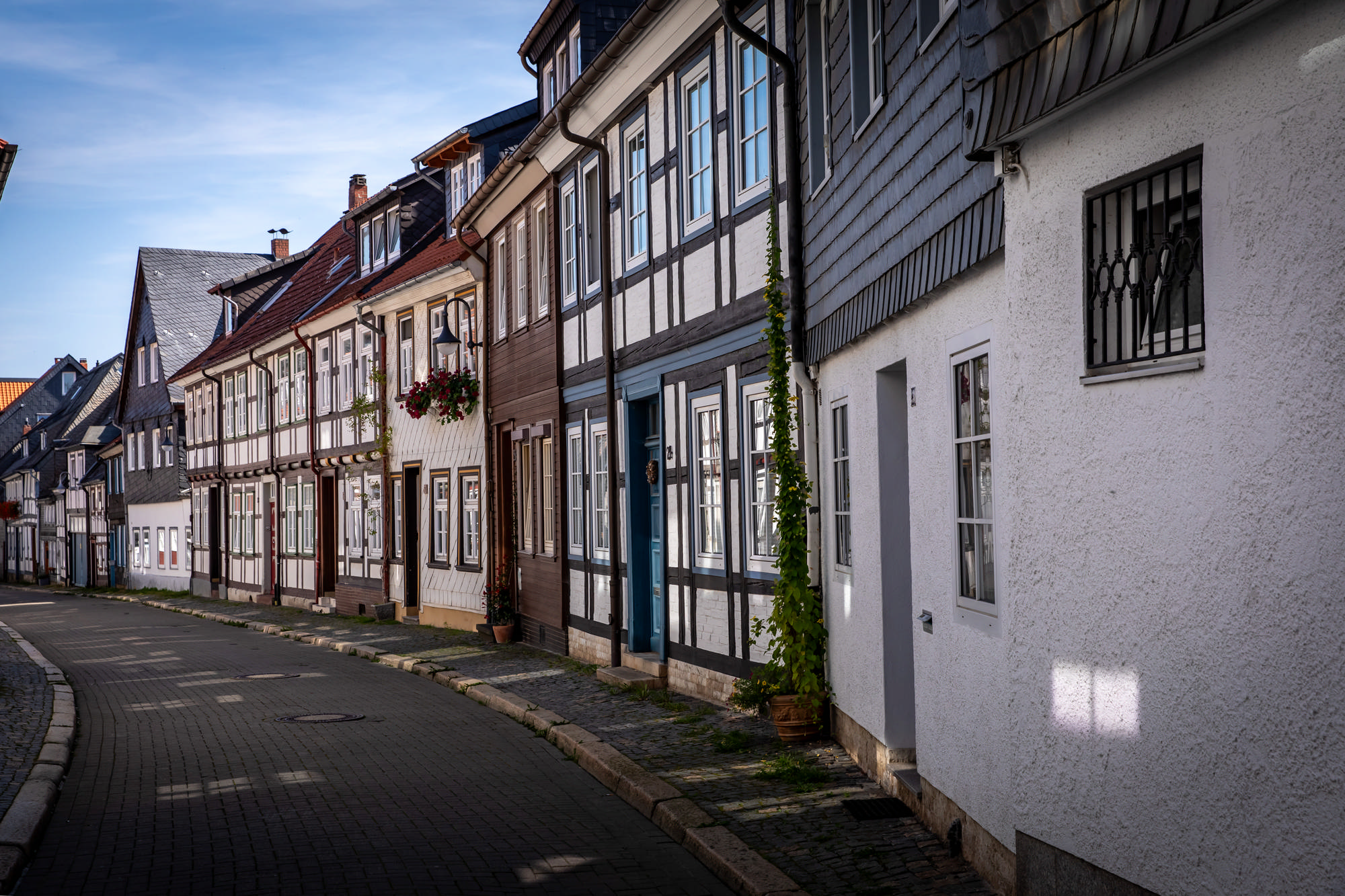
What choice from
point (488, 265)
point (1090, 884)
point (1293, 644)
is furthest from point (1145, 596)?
point (488, 265)

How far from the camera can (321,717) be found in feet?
42.7

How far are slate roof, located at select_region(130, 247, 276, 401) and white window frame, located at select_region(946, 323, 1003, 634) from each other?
132 ft

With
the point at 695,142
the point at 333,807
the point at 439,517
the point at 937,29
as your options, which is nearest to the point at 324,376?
the point at 439,517

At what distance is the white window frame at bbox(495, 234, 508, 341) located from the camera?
805 inches

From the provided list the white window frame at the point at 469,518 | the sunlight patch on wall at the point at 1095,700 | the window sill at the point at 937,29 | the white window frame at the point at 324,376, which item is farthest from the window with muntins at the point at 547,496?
the sunlight patch on wall at the point at 1095,700

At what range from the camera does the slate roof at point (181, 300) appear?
149ft

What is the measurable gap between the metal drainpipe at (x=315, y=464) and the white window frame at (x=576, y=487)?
14.4 metres

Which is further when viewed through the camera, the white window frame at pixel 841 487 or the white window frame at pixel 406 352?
the white window frame at pixel 406 352

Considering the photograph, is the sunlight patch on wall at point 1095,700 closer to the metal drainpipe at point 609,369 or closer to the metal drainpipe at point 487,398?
the metal drainpipe at point 609,369

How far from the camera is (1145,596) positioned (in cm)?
443

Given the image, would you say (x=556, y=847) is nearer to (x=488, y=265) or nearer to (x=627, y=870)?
(x=627, y=870)

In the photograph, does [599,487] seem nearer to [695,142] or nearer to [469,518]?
[695,142]

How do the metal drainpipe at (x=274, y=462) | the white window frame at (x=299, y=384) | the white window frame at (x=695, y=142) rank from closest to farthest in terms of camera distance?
the white window frame at (x=695, y=142) < the white window frame at (x=299, y=384) < the metal drainpipe at (x=274, y=462)

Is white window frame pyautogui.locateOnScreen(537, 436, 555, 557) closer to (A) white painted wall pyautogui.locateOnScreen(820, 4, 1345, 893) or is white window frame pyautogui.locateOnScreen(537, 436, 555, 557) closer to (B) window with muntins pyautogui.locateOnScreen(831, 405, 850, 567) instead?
(B) window with muntins pyautogui.locateOnScreen(831, 405, 850, 567)
